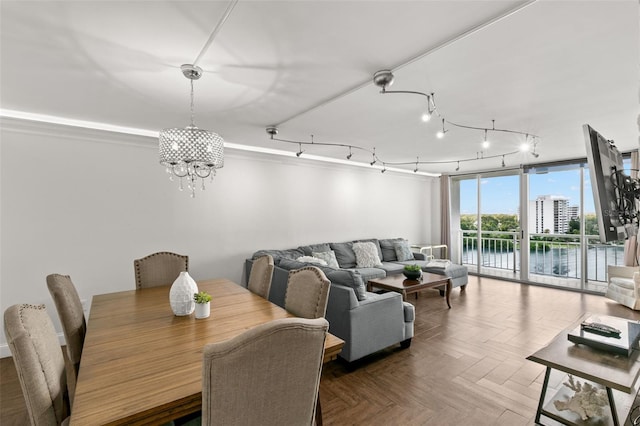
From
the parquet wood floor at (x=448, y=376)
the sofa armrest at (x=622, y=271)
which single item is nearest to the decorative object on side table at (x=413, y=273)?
the parquet wood floor at (x=448, y=376)

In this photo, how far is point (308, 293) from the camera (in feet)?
6.55

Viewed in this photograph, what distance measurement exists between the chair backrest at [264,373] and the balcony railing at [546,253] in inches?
262

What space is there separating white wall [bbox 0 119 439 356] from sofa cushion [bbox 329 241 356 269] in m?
0.32

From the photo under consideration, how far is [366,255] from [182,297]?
13.4ft

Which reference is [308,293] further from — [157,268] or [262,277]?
[157,268]

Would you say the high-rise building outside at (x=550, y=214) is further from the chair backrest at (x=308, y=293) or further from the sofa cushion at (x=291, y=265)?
the chair backrest at (x=308, y=293)

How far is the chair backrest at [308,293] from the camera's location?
1.92m

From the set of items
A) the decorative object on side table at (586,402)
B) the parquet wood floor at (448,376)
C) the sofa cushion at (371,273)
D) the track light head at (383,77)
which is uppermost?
the track light head at (383,77)

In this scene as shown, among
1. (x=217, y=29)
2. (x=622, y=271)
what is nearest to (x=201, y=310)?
(x=217, y=29)

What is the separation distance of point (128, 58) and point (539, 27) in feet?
8.38

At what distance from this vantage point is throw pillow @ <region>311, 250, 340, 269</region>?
4.97 metres

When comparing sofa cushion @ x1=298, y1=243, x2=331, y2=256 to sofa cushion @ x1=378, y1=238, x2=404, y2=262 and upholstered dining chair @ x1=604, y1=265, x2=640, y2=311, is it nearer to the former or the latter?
sofa cushion @ x1=378, y1=238, x2=404, y2=262

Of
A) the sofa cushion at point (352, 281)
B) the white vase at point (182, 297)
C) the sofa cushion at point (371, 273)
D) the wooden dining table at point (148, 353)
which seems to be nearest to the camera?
the wooden dining table at point (148, 353)

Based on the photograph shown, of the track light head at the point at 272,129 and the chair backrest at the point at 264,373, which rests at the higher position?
the track light head at the point at 272,129
